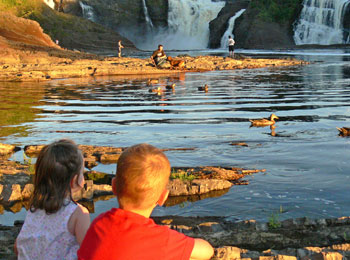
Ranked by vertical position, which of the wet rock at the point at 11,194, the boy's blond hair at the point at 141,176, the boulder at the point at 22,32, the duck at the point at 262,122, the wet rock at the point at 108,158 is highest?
the boulder at the point at 22,32

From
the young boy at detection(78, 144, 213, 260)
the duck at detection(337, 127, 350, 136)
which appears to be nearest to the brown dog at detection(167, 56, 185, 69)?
the duck at detection(337, 127, 350, 136)

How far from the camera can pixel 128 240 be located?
10.1ft

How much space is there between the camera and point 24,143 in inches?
397

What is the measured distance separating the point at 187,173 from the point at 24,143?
13.4 ft

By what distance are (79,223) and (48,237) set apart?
25cm

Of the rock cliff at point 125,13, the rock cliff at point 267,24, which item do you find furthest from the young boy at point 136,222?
the rock cliff at point 125,13

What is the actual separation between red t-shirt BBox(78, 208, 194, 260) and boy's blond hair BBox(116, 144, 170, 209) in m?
0.10

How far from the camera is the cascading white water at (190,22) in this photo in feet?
250

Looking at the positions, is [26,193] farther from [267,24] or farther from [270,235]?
[267,24]

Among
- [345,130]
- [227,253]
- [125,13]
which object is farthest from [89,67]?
[125,13]

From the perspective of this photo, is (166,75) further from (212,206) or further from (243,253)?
(243,253)

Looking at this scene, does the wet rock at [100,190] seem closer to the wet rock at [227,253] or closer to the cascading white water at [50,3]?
the wet rock at [227,253]

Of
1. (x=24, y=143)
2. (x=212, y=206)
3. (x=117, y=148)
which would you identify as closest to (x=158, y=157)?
(x=212, y=206)

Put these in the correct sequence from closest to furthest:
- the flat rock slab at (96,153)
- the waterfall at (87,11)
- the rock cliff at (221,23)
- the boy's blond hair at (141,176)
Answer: the boy's blond hair at (141,176)
the flat rock slab at (96,153)
the rock cliff at (221,23)
the waterfall at (87,11)
